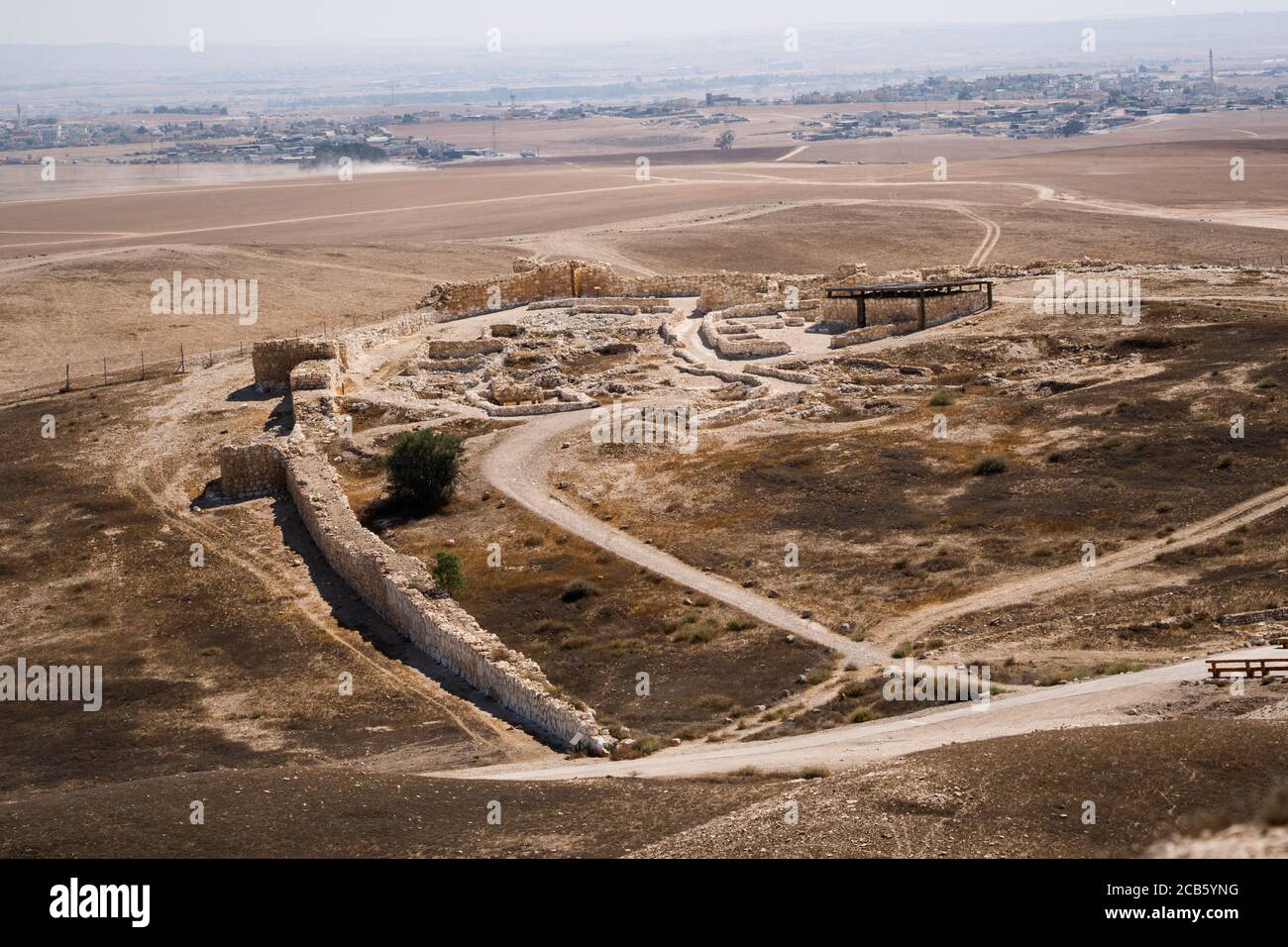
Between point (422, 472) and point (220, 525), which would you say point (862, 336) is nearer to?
point (422, 472)

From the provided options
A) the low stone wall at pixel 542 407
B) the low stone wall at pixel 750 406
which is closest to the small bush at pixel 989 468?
the low stone wall at pixel 750 406

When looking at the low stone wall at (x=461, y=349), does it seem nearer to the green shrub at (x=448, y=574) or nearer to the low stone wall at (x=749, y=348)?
the low stone wall at (x=749, y=348)

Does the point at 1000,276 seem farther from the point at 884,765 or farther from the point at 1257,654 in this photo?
the point at 884,765

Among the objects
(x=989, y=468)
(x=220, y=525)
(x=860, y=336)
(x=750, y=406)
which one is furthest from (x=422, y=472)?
(x=860, y=336)

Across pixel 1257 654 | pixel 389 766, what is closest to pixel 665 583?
pixel 389 766

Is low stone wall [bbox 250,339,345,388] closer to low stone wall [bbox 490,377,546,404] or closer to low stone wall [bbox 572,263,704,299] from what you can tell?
low stone wall [bbox 490,377,546,404]
